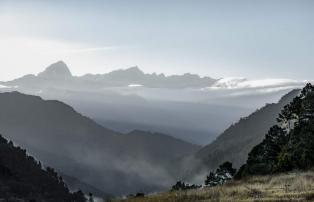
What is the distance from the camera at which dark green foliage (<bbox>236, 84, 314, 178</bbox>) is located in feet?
260

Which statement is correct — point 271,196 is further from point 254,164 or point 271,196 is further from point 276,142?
point 276,142

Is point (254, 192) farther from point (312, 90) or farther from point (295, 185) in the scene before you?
point (312, 90)

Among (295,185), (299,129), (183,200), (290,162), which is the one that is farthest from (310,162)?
(183,200)

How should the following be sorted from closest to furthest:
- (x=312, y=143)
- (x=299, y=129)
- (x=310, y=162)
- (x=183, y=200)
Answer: (x=183, y=200)
(x=310, y=162)
(x=312, y=143)
(x=299, y=129)

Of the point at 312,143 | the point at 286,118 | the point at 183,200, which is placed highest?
the point at 286,118

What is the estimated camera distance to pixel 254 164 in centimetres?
9969

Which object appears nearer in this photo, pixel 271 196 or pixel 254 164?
pixel 271 196

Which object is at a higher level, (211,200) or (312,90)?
(312,90)

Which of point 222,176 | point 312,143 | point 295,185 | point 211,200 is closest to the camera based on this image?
point 211,200

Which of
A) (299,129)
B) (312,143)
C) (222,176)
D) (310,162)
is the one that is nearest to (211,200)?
(310,162)

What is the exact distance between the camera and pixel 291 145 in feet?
285

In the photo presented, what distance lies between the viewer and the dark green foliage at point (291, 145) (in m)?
79.2

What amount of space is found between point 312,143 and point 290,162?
15.7 ft

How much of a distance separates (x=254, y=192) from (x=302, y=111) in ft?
230
